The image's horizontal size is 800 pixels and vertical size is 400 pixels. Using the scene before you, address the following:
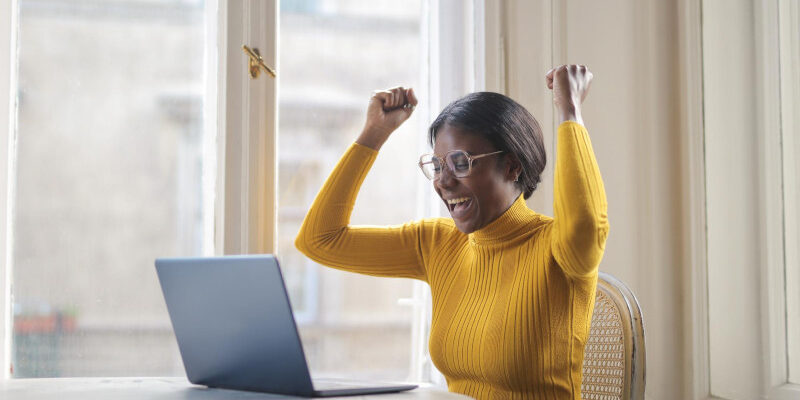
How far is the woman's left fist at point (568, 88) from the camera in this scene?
1381mm

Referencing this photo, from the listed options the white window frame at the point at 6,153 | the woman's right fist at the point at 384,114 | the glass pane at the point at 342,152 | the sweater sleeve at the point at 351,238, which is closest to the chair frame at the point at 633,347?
the sweater sleeve at the point at 351,238

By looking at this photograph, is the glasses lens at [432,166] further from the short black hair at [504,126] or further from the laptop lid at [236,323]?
the laptop lid at [236,323]

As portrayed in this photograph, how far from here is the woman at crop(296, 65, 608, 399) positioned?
1.33m

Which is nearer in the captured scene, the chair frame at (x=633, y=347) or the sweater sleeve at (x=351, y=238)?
the chair frame at (x=633, y=347)

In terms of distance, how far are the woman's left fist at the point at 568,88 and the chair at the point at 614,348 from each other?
346 millimetres

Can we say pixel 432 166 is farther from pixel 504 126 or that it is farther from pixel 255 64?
pixel 255 64

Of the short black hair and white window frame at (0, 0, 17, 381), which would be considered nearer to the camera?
the short black hair

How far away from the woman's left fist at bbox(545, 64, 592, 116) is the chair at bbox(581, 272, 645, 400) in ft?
1.14

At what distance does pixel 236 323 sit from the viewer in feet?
3.16

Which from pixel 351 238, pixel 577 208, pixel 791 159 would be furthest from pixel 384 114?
pixel 791 159

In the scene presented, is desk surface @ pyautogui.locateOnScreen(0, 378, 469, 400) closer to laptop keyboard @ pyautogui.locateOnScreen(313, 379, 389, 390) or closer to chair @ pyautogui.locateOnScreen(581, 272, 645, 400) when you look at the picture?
laptop keyboard @ pyautogui.locateOnScreen(313, 379, 389, 390)

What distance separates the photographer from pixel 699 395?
2068mm

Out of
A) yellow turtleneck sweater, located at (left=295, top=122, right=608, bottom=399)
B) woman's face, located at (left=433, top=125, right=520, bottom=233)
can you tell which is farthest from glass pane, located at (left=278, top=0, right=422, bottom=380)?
woman's face, located at (left=433, top=125, right=520, bottom=233)

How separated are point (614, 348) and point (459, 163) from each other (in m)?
0.46
